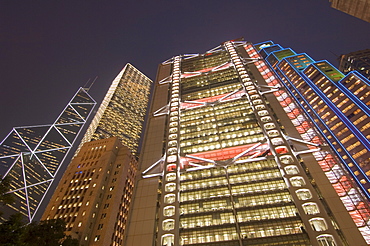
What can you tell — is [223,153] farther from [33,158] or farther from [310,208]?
[33,158]

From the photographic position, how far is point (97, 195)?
70.6 m

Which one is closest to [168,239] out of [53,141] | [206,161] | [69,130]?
[206,161]

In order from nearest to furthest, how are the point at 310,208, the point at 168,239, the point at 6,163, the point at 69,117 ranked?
the point at 310,208 → the point at 168,239 → the point at 6,163 → the point at 69,117

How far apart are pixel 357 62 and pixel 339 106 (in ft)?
149

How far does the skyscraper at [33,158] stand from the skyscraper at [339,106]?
8745 cm

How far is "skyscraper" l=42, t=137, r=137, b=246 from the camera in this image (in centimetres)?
6323

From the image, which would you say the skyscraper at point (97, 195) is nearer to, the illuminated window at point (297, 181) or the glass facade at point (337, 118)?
the illuminated window at point (297, 181)

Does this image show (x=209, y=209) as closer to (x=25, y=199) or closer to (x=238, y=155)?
(x=238, y=155)

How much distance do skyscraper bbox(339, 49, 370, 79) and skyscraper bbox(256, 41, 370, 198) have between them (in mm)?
16589

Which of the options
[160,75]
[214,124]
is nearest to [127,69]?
[160,75]

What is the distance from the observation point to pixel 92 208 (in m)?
→ 66.7

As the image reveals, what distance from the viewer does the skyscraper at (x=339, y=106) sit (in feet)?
244

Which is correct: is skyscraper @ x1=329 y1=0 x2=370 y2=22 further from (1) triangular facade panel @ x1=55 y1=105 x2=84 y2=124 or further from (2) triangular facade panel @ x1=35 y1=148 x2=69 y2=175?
(1) triangular facade panel @ x1=55 y1=105 x2=84 y2=124

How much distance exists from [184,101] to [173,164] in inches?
926
